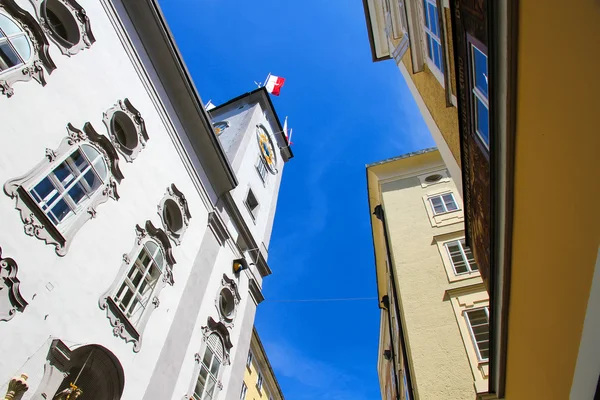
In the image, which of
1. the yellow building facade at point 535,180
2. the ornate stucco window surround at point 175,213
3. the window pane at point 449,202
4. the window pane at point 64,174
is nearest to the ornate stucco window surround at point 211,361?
the ornate stucco window surround at point 175,213

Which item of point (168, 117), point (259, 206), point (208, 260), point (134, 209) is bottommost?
point (259, 206)

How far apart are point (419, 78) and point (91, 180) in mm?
10054

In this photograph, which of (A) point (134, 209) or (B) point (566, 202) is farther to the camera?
(A) point (134, 209)

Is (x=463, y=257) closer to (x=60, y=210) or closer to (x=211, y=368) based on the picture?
(x=211, y=368)

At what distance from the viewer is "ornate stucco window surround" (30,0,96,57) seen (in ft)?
30.5

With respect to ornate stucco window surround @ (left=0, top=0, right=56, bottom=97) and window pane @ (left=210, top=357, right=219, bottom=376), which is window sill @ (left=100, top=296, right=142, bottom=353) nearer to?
window pane @ (left=210, top=357, right=219, bottom=376)

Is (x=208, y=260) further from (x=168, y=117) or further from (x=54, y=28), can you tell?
(x=54, y=28)

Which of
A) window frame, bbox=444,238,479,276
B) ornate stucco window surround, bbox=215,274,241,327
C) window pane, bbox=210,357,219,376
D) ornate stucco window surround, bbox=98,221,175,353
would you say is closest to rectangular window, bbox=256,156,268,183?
ornate stucco window surround, bbox=215,274,241,327

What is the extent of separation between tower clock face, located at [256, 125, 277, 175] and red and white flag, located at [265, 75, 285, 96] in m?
6.23

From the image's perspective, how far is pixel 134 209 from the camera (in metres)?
11.2

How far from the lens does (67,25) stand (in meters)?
10.2

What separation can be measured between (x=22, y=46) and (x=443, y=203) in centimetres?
1629

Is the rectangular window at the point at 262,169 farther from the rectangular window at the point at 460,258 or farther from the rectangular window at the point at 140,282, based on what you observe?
the rectangular window at the point at 140,282

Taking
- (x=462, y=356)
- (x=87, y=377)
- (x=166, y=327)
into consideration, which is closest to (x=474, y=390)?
(x=462, y=356)
